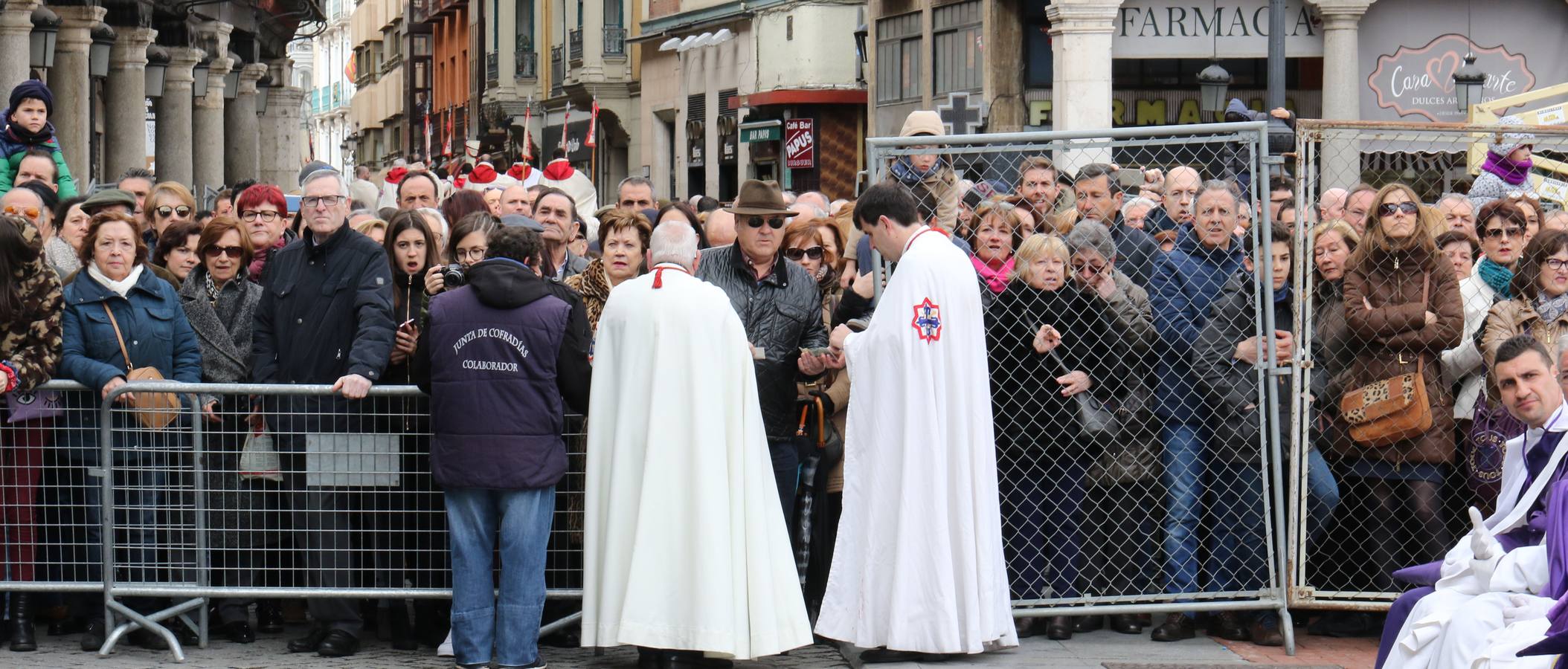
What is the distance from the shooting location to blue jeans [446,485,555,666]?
7.66 meters

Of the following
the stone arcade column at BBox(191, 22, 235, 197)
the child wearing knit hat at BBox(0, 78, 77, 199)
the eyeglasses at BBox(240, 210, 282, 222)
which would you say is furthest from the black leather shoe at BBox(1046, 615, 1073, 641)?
the stone arcade column at BBox(191, 22, 235, 197)

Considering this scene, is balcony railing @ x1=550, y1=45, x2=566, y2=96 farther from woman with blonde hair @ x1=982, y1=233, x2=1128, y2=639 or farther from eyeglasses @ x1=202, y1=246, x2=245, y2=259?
woman with blonde hair @ x1=982, y1=233, x2=1128, y2=639

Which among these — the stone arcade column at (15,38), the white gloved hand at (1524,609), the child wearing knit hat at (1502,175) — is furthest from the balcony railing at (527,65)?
the white gloved hand at (1524,609)

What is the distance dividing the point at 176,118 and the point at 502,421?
26.7m

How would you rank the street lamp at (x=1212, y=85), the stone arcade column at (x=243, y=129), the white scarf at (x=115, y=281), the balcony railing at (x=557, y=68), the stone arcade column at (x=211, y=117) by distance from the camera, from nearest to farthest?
the white scarf at (x=115, y=281) < the street lamp at (x=1212, y=85) < the stone arcade column at (x=211, y=117) < the stone arcade column at (x=243, y=129) < the balcony railing at (x=557, y=68)

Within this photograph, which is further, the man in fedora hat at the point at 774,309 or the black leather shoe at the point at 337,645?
the man in fedora hat at the point at 774,309

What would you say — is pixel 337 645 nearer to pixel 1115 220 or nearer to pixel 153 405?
pixel 153 405

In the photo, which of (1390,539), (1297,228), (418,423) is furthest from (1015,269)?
(418,423)

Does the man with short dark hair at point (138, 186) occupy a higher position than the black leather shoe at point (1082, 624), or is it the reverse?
the man with short dark hair at point (138, 186)

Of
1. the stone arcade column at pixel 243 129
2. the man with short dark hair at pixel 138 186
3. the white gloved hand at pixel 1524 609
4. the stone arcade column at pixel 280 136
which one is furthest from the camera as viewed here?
the stone arcade column at pixel 280 136

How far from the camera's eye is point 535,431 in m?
7.57

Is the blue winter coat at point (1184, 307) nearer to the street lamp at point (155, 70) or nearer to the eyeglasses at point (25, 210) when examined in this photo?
the eyeglasses at point (25, 210)

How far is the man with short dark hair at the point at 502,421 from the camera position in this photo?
7.51 meters

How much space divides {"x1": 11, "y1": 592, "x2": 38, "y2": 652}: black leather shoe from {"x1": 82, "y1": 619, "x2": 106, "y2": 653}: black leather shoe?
0.20 meters
